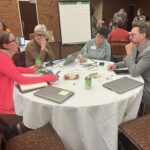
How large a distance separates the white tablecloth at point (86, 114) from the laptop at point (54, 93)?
0.04 metres

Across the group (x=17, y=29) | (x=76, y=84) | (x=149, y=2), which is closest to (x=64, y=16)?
(x=17, y=29)

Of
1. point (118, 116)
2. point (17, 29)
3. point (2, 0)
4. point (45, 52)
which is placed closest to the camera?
point (118, 116)

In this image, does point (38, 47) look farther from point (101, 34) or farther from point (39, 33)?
point (101, 34)

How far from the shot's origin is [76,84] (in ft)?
6.06

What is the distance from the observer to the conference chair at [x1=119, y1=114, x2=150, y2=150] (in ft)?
4.80

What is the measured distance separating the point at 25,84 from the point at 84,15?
8.35 feet

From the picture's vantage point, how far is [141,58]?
6.58 ft

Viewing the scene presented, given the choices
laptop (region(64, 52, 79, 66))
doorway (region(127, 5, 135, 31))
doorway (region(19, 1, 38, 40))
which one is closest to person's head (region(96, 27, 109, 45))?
laptop (region(64, 52, 79, 66))

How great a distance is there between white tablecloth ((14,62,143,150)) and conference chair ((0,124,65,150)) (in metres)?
0.08

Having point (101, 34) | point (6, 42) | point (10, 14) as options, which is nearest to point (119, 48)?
point (101, 34)

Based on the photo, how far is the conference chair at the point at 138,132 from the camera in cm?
146

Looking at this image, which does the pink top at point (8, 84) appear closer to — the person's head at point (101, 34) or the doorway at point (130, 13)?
the person's head at point (101, 34)

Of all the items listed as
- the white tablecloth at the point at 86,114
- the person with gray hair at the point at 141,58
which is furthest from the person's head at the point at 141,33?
the white tablecloth at the point at 86,114

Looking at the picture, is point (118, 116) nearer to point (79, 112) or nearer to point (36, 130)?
point (79, 112)
